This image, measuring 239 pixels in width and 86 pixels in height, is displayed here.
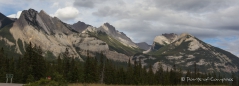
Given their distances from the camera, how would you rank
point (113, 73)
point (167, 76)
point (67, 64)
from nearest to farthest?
point (67, 64) → point (113, 73) → point (167, 76)

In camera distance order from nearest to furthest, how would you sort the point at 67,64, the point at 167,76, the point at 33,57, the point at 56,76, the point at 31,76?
the point at 56,76 → the point at 31,76 → the point at 33,57 → the point at 67,64 → the point at 167,76

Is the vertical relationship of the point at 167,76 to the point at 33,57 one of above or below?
below

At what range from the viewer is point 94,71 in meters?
90.2

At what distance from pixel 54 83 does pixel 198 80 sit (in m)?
118

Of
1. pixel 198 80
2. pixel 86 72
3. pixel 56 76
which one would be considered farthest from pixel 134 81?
pixel 56 76

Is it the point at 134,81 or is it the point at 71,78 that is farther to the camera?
the point at 134,81

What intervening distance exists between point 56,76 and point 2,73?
67779 mm

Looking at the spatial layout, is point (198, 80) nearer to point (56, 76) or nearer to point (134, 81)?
point (134, 81)

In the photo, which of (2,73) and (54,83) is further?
(2,73)

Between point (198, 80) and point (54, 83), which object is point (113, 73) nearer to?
point (198, 80)

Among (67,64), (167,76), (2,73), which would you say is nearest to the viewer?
(2,73)

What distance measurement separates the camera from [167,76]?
11925cm

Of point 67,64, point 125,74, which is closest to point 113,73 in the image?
point 125,74

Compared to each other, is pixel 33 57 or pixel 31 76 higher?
pixel 33 57
